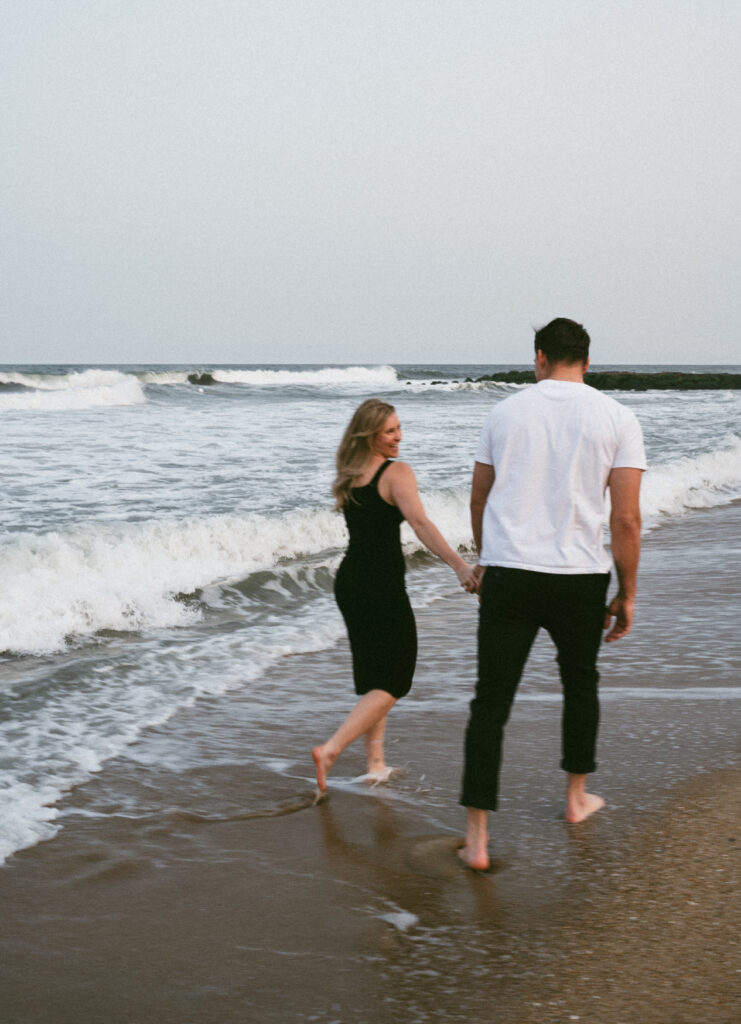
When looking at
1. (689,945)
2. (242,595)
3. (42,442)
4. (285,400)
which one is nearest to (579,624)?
(689,945)

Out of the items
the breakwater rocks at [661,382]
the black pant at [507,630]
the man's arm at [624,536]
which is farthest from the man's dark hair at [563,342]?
the breakwater rocks at [661,382]

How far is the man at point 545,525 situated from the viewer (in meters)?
3.50

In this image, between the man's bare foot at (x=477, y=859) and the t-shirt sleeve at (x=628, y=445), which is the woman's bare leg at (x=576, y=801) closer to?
the man's bare foot at (x=477, y=859)

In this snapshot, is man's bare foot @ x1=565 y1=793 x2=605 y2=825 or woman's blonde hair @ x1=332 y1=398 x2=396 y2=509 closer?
man's bare foot @ x1=565 y1=793 x2=605 y2=825

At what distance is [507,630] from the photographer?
3592 millimetres

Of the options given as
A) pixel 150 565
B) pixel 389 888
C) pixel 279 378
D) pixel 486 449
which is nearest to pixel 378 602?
pixel 486 449

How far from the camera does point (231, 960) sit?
295 cm

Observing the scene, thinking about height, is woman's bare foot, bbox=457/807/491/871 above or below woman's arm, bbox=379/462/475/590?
below

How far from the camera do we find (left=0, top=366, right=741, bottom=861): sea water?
18.1 ft

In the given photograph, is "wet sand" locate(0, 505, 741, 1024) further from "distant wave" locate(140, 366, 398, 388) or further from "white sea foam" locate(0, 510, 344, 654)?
"distant wave" locate(140, 366, 398, 388)

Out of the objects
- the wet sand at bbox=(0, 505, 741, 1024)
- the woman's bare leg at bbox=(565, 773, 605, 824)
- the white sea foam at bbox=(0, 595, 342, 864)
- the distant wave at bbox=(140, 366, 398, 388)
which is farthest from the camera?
the distant wave at bbox=(140, 366, 398, 388)

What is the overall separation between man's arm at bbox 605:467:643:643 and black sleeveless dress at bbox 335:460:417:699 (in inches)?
35.4

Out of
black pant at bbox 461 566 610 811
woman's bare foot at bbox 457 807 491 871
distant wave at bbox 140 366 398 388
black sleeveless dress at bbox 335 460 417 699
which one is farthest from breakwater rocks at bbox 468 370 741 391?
woman's bare foot at bbox 457 807 491 871

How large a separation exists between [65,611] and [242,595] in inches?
67.5
